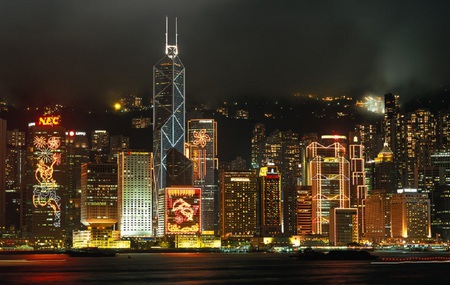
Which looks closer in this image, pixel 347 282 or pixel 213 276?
pixel 347 282

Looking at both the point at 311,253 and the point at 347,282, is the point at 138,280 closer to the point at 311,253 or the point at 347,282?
the point at 347,282

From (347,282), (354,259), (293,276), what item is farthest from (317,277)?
(354,259)

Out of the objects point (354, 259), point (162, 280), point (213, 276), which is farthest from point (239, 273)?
point (354, 259)

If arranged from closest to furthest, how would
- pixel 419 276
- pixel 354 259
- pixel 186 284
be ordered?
pixel 186 284 → pixel 419 276 → pixel 354 259

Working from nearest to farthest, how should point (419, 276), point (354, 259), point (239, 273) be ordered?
point (419, 276) < point (239, 273) < point (354, 259)

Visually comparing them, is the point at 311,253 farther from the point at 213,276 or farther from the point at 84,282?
the point at 84,282

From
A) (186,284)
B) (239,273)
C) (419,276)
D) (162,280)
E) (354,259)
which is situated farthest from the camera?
(354,259)

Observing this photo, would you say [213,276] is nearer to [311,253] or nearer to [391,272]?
[391,272]

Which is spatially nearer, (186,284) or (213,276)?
(186,284)
